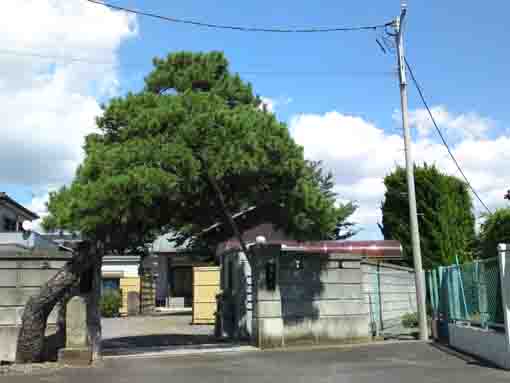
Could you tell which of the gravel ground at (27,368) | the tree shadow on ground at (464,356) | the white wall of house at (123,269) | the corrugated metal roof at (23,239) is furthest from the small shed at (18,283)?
the white wall of house at (123,269)

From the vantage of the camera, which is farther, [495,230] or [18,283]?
[495,230]

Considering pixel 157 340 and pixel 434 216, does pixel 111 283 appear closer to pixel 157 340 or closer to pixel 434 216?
pixel 157 340

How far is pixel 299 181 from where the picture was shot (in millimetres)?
13398

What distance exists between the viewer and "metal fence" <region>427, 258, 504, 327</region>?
10552mm

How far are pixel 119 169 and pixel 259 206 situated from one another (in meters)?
4.23

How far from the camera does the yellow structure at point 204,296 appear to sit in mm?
23016

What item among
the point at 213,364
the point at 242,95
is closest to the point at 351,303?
the point at 213,364

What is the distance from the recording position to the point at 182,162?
11.4m

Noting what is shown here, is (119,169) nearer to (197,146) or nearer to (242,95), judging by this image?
(197,146)

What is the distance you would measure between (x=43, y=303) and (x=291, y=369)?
4965 millimetres

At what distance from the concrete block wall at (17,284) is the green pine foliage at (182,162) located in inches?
42.3

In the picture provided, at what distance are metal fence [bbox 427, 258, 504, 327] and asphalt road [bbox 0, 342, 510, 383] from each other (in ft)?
3.11

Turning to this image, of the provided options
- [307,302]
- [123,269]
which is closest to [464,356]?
[307,302]

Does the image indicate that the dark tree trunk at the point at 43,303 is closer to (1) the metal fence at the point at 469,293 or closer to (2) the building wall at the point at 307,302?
(2) the building wall at the point at 307,302
